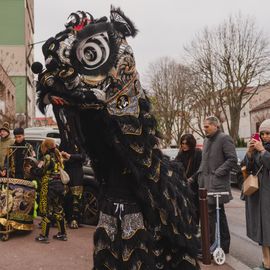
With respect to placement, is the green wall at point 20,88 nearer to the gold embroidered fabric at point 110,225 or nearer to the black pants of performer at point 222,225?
the black pants of performer at point 222,225

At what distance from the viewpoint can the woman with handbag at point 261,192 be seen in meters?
5.09

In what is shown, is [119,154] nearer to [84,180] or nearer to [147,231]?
[147,231]

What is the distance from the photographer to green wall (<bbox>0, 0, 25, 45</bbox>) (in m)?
52.2

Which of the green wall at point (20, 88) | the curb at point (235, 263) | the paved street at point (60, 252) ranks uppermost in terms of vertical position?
the green wall at point (20, 88)

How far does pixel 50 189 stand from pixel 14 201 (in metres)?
0.68

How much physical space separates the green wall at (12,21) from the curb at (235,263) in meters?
49.5

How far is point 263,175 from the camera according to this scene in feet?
17.1

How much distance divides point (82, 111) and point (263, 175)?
3103 millimetres

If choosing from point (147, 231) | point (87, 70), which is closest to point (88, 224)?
point (147, 231)

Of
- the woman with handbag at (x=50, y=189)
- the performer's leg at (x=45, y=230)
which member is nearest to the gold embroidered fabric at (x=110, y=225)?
the woman with handbag at (x=50, y=189)

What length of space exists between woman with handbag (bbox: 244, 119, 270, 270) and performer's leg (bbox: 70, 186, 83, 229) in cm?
358

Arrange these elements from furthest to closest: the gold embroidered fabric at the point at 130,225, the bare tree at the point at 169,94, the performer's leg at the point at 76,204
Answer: the bare tree at the point at 169,94 → the performer's leg at the point at 76,204 → the gold embroidered fabric at the point at 130,225

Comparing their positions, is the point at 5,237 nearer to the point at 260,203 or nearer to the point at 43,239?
the point at 43,239

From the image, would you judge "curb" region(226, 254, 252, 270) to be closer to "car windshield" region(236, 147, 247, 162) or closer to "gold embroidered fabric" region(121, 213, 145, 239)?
"gold embroidered fabric" region(121, 213, 145, 239)
